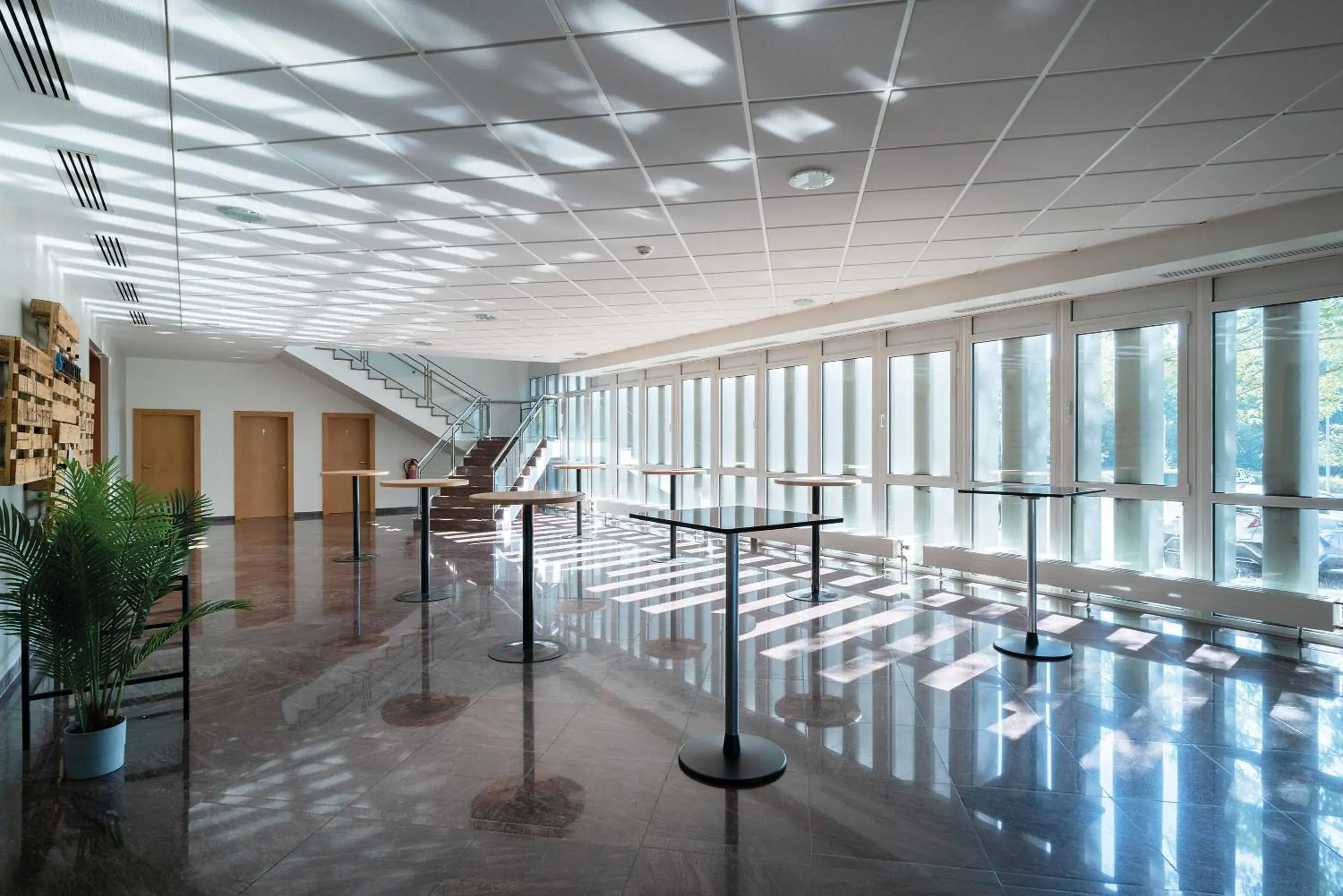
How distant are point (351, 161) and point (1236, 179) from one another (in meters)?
5.23

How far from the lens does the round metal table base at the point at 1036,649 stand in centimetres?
454

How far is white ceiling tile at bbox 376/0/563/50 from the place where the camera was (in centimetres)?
247

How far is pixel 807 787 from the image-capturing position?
2.83m

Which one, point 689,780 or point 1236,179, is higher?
point 1236,179

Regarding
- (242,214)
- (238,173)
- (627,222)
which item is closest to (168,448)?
(242,214)

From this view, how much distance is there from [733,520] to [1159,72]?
2.67 m

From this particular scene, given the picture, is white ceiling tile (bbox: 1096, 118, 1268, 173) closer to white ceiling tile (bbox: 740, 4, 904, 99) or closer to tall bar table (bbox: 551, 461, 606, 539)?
white ceiling tile (bbox: 740, 4, 904, 99)

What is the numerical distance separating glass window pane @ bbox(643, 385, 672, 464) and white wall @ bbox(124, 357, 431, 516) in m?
5.81

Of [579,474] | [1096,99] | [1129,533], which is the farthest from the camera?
[579,474]

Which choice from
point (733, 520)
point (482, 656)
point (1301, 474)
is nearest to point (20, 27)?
point (733, 520)

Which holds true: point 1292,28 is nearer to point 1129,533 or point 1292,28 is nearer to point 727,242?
point 727,242

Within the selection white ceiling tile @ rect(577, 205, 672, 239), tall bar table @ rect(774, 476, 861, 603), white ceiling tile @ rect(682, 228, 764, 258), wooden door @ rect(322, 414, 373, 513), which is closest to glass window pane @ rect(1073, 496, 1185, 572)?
tall bar table @ rect(774, 476, 861, 603)

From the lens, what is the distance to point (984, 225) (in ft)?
16.3

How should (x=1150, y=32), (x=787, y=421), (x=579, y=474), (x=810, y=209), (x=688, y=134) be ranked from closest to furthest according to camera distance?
1. (x=1150, y=32)
2. (x=688, y=134)
3. (x=810, y=209)
4. (x=787, y=421)
5. (x=579, y=474)
